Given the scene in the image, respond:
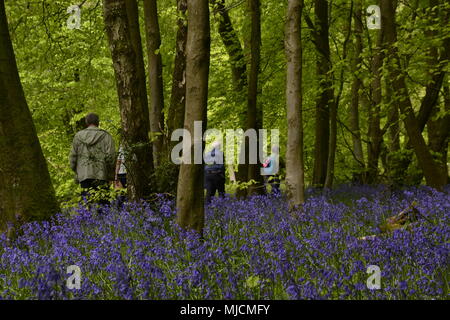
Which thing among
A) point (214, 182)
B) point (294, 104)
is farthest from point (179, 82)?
point (214, 182)

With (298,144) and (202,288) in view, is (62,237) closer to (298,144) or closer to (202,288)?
(202,288)

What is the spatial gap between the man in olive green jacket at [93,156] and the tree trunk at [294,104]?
133 inches

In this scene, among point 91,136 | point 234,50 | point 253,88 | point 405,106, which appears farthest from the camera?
point 234,50

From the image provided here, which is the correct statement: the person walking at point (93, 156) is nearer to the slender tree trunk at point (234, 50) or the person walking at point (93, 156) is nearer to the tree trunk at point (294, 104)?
the tree trunk at point (294, 104)

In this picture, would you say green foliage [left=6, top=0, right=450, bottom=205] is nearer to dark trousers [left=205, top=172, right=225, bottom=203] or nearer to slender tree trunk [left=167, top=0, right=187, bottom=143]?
dark trousers [left=205, top=172, right=225, bottom=203]

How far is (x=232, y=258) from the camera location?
5.17 metres

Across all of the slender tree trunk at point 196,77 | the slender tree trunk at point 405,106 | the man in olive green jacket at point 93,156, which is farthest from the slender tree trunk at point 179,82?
the slender tree trunk at point 405,106

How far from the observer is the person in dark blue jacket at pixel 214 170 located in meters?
12.5

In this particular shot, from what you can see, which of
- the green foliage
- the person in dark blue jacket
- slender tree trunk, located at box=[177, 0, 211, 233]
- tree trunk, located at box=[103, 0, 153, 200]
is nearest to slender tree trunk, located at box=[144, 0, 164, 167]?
the green foliage

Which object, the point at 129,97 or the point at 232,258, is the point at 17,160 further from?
the point at 232,258

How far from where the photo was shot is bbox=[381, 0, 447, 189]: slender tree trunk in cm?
1006

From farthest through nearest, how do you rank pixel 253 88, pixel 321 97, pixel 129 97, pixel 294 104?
pixel 321 97, pixel 253 88, pixel 129 97, pixel 294 104

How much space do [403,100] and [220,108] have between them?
20.5 feet

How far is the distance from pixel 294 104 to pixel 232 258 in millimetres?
3248
